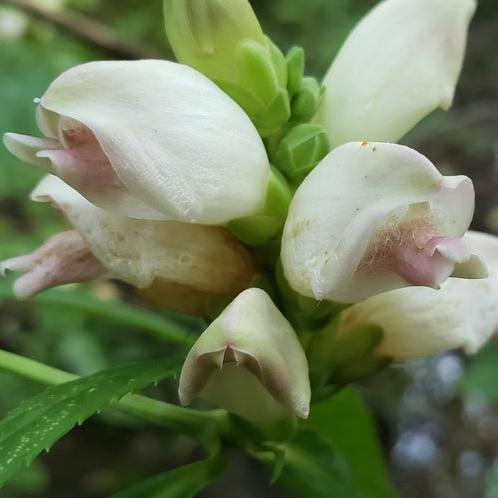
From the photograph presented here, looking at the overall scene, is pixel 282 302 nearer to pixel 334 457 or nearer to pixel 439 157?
pixel 334 457

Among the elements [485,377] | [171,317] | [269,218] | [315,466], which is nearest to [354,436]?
[315,466]

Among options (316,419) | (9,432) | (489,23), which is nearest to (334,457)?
(316,419)

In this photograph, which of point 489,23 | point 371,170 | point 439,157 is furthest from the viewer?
point 489,23

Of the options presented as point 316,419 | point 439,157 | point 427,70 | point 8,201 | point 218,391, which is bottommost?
point 8,201

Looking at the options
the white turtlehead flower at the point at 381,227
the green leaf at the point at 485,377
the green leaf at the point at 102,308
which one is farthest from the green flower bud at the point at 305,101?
the green leaf at the point at 485,377

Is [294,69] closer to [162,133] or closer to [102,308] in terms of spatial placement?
[162,133]

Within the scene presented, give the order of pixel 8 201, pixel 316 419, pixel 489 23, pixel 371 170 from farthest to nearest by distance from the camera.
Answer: pixel 489 23, pixel 8 201, pixel 316 419, pixel 371 170
